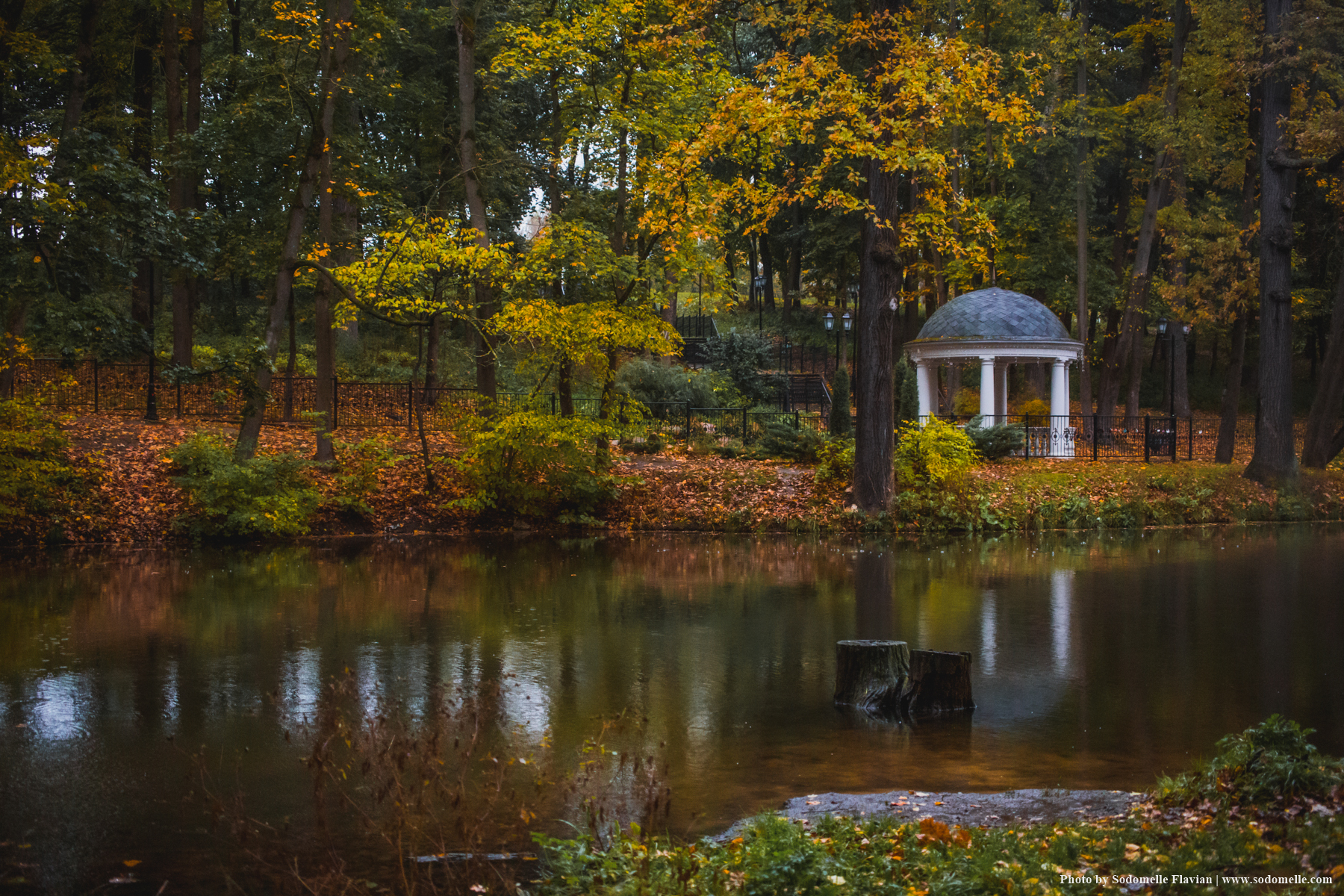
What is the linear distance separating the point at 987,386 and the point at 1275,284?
292 inches

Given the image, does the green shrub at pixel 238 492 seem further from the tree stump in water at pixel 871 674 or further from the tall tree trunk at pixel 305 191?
the tree stump in water at pixel 871 674

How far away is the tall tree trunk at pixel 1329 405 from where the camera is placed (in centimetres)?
2400

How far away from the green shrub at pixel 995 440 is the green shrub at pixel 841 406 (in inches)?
113

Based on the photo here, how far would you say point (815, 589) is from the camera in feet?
44.1

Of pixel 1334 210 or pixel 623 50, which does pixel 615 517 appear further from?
pixel 1334 210

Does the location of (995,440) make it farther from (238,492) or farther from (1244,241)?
(238,492)

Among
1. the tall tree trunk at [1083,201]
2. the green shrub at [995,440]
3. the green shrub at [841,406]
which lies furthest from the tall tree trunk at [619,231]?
the tall tree trunk at [1083,201]

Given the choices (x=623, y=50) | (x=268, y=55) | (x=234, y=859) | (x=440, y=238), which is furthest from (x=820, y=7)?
(x=234, y=859)

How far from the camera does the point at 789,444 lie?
23328mm

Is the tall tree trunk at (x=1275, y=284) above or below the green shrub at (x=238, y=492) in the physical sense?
above

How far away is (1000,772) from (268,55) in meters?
22.3

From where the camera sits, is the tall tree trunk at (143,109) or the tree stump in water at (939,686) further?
the tall tree trunk at (143,109)

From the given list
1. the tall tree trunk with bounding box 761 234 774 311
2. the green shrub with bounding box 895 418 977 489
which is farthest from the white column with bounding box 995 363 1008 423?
the tall tree trunk with bounding box 761 234 774 311

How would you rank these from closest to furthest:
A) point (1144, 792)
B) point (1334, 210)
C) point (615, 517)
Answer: point (1144, 792)
point (615, 517)
point (1334, 210)
